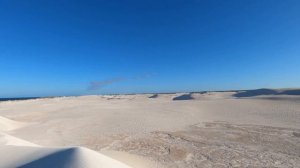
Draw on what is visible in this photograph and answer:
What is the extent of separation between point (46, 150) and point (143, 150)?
360cm

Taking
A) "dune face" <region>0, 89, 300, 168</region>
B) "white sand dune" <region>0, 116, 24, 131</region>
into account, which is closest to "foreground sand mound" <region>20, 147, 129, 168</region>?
"dune face" <region>0, 89, 300, 168</region>

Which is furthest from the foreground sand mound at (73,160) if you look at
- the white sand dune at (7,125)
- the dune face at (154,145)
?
the white sand dune at (7,125)

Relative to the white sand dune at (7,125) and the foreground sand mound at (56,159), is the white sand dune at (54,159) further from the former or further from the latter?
the white sand dune at (7,125)

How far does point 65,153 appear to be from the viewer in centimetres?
618

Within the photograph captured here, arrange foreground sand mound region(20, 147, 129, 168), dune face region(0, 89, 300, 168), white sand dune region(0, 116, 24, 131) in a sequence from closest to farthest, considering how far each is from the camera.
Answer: foreground sand mound region(20, 147, 129, 168) → dune face region(0, 89, 300, 168) → white sand dune region(0, 116, 24, 131)

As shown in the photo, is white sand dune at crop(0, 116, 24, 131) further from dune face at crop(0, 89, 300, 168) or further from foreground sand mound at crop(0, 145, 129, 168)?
foreground sand mound at crop(0, 145, 129, 168)

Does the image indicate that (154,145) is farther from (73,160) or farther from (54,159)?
(54,159)

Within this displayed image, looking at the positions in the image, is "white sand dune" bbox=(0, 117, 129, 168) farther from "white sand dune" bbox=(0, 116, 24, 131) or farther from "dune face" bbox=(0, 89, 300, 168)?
"white sand dune" bbox=(0, 116, 24, 131)

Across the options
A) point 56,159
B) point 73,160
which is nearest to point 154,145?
point 73,160

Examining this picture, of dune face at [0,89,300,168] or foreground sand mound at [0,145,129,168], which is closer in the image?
foreground sand mound at [0,145,129,168]

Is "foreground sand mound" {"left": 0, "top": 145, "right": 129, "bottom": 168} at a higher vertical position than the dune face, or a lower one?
higher

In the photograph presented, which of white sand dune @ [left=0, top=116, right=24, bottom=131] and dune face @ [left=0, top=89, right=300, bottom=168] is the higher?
white sand dune @ [left=0, top=116, right=24, bottom=131]

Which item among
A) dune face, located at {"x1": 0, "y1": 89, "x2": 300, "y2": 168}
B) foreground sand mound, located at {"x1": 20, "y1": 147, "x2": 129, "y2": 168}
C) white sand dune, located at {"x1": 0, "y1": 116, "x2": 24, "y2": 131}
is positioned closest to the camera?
foreground sand mound, located at {"x1": 20, "y1": 147, "x2": 129, "y2": 168}

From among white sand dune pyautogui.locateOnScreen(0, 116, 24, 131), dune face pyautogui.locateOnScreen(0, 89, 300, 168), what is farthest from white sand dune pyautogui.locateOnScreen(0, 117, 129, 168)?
white sand dune pyautogui.locateOnScreen(0, 116, 24, 131)
